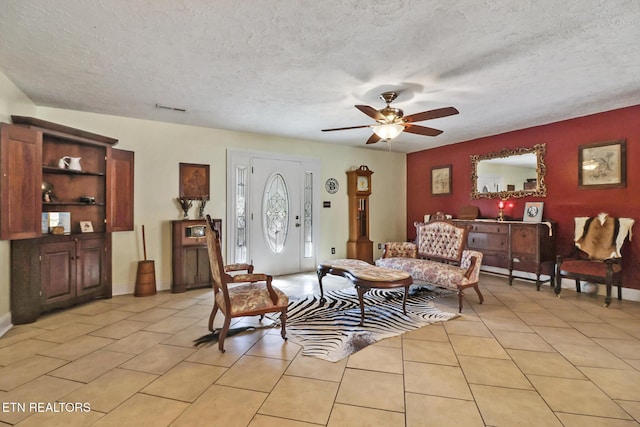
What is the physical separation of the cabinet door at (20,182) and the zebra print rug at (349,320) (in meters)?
2.77

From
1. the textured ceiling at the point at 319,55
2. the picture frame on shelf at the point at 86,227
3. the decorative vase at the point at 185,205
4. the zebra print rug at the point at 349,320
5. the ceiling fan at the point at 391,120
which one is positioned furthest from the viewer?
the decorative vase at the point at 185,205

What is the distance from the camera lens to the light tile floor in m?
1.79

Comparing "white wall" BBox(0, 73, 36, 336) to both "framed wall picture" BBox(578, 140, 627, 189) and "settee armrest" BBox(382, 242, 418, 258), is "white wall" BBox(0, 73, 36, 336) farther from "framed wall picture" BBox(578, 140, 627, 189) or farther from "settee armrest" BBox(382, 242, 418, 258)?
"framed wall picture" BBox(578, 140, 627, 189)

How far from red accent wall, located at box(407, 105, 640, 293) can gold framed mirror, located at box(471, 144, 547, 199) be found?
0.28 ft

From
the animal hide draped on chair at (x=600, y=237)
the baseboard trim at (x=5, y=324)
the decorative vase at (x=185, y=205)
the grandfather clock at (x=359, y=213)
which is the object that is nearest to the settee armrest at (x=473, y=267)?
the animal hide draped on chair at (x=600, y=237)

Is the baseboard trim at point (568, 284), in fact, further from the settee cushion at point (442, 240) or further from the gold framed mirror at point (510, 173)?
the settee cushion at point (442, 240)

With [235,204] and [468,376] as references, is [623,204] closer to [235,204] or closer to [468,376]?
[468,376]

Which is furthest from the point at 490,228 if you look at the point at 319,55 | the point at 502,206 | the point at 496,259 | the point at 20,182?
the point at 20,182

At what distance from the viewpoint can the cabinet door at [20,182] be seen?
288 centimetres

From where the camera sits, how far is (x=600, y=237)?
417 cm

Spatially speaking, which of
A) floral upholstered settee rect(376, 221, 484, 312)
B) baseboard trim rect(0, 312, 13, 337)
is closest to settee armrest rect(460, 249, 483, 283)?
floral upholstered settee rect(376, 221, 484, 312)

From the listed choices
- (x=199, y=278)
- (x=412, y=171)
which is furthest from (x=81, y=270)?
(x=412, y=171)

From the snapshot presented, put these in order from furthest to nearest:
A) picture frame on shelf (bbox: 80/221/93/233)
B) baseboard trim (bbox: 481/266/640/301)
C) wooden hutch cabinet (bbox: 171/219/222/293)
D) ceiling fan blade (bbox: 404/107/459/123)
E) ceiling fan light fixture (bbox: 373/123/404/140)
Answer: wooden hutch cabinet (bbox: 171/219/222/293)
baseboard trim (bbox: 481/266/640/301)
picture frame on shelf (bbox: 80/221/93/233)
ceiling fan light fixture (bbox: 373/123/404/140)
ceiling fan blade (bbox: 404/107/459/123)

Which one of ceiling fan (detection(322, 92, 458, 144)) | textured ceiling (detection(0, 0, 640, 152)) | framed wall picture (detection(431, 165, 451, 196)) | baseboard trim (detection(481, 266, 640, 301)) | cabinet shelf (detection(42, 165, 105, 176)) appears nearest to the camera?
textured ceiling (detection(0, 0, 640, 152))
